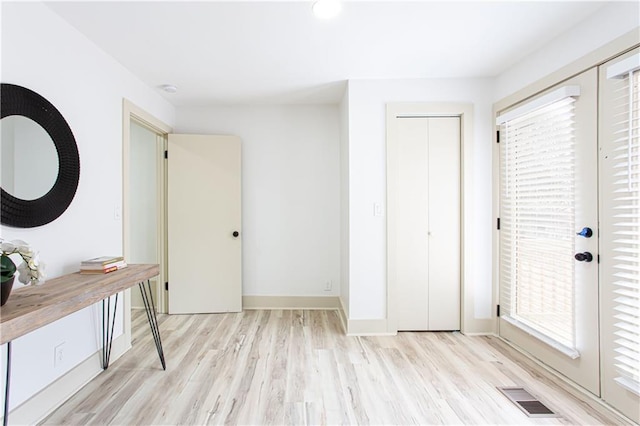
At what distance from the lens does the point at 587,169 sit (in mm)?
1817

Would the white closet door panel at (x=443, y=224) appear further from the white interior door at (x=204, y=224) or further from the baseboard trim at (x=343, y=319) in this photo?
the white interior door at (x=204, y=224)

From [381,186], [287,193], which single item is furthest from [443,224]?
[287,193]

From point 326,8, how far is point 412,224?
1882 millimetres

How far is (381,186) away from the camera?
2.72 metres

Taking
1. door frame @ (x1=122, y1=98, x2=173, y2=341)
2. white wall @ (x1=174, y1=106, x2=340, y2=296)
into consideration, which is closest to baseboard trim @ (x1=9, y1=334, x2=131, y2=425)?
door frame @ (x1=122, y1=98, x2=173, y2=341)

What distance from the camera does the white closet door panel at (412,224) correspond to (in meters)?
2.74

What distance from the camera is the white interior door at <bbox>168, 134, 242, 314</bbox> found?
3.24 metres

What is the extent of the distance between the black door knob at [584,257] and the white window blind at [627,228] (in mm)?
125

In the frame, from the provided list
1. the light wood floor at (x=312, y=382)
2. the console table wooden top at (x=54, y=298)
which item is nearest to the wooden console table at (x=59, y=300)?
the console table wooden top at (x=54, y=298)

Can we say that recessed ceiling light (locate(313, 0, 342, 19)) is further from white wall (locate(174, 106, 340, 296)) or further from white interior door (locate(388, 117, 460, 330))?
white wall (locate(174, 106, 340, 296))

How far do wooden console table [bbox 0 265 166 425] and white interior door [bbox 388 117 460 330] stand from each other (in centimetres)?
213

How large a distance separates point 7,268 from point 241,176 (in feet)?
7.70

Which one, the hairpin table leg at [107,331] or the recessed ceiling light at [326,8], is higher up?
the recessed ceiling light at [326,8]

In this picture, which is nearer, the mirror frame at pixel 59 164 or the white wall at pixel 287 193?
the mirror frame at pixel 59 164
